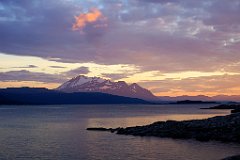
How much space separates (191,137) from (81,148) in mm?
18457

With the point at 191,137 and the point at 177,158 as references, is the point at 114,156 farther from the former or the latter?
the point at 191,137

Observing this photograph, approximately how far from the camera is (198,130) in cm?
6294

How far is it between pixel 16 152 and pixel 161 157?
18388 millimetres

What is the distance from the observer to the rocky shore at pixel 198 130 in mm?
56562

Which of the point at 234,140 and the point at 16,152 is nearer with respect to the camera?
the point at 16,152

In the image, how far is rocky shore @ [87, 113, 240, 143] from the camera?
Result: 56562 millimetres

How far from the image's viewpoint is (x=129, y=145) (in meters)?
53.0

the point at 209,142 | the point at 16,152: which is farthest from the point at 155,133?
the point at 16,152

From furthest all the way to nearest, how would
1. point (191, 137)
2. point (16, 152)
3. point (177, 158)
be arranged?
1. point (191, 137)
2. point (16, 152)
3. point (177, 158)

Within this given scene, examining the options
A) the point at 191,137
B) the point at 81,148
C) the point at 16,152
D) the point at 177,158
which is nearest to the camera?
the point at 177,158

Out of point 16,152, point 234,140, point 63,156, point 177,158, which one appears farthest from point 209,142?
point 16,152

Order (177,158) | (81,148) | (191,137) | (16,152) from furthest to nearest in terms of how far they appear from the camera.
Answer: (191,137)
(81,148)
(16,152)
(177,158)

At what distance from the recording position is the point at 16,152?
156ft

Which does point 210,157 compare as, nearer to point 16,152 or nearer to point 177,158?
point 177,158
